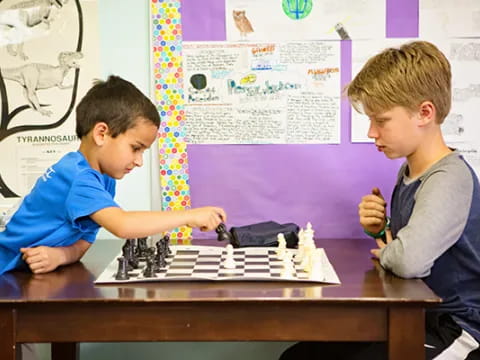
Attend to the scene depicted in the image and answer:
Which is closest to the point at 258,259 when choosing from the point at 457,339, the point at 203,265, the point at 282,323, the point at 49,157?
the point at 203,265

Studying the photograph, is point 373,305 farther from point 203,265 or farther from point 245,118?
point 245,118

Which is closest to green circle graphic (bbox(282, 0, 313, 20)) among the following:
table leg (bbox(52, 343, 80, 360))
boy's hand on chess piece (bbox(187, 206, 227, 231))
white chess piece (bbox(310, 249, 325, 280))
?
boy's hand on chess piece (bbox(187, 206, 227, 231))

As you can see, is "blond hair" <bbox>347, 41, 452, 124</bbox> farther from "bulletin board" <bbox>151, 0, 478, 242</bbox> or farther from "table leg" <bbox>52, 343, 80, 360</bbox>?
"table leg" <bbox>52, 343, 80, 360</bbox>

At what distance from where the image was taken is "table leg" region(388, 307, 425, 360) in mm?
1379

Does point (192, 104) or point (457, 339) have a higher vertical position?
point (192, 104)

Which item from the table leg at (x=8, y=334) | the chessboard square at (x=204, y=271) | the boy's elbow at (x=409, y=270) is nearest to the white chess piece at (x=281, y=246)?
the chessboard square at (x=204, y=271)

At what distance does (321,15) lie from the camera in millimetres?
2252

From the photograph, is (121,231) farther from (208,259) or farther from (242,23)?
(242,23)

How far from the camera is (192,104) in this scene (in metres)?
2.28

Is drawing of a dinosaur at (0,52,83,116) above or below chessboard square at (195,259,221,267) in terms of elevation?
above

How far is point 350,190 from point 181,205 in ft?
2.03

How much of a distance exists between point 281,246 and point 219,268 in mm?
254

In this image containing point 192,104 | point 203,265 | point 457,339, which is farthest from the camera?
→ point 192,104

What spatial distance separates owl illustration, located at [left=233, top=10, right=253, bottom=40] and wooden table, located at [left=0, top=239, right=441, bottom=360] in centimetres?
113
